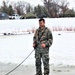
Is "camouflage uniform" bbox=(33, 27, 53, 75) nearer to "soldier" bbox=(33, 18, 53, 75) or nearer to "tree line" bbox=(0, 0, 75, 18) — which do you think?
"soldier" bbox=(33, 18, 53, 75)

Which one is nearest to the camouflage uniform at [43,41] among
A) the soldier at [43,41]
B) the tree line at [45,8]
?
the soldier at [43,41]

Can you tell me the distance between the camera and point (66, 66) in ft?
34.0

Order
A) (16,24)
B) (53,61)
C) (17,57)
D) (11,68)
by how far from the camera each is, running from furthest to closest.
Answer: (16,24) < (17,57) < (53,61) < (11,68)

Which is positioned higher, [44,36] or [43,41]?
[44,36]

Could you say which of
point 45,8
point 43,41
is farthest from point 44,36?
point 45,8

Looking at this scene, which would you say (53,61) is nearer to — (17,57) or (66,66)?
(66,66)

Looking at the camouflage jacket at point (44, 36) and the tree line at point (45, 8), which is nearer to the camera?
the camouflage jacket at point (44, 36)

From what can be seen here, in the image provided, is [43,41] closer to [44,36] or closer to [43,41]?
[43,41]

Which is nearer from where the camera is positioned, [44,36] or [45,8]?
[44,36]

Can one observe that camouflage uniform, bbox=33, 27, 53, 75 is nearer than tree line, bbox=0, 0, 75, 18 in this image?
Yes

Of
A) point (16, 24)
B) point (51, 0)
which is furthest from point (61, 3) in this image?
point (16, 24)

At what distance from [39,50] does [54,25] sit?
89.2ft

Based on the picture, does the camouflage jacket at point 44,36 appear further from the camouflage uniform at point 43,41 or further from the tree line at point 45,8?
the tree line at point 45,8

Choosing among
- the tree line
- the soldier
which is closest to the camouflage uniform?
the soldier
